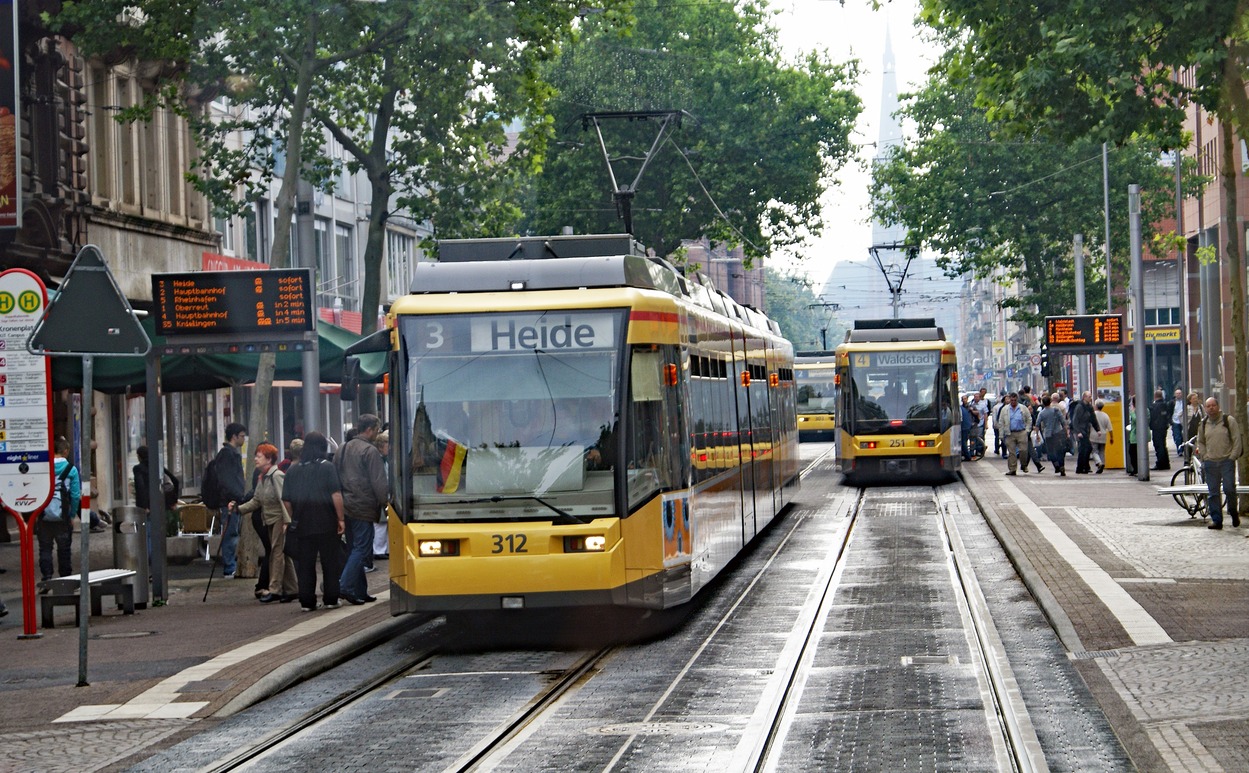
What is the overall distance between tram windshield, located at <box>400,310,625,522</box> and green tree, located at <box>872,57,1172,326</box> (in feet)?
142

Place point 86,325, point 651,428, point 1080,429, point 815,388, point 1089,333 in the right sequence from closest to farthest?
1. point 86,325
2. point 651,428
3. point 1089,333
4. point 1080,429
5. point 815,388

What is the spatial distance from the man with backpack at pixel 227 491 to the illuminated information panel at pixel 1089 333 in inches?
766

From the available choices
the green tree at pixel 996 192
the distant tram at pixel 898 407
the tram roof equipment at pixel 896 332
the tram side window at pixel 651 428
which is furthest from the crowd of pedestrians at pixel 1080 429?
the tram side window at pixel 651 428

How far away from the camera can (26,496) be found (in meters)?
14.3

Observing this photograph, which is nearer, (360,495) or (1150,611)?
(1150,611)

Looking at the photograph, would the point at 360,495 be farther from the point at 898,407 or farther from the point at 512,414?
the point at 898,407

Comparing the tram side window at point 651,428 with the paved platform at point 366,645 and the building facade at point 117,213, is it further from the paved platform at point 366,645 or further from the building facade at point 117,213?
the building facade at point 117,213

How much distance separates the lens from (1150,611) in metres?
14.1

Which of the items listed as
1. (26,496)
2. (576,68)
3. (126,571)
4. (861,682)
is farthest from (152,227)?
(576,68)

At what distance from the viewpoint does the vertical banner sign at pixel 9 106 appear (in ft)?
56.1

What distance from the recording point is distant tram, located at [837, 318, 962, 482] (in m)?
34.2

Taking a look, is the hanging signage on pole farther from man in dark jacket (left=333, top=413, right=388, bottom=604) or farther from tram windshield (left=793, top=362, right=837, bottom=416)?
tram windshield (left=793, top=362, right=837, bottom=416)

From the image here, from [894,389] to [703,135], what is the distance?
24.3m

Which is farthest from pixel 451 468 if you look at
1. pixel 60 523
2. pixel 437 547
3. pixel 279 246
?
pixel 279 246
